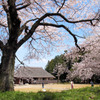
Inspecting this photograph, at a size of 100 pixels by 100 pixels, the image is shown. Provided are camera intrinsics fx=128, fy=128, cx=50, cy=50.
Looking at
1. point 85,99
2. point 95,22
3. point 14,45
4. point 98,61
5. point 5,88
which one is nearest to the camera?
point 85,99

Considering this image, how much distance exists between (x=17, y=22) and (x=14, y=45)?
43.0 inches

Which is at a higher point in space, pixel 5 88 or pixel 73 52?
pixel 73 52

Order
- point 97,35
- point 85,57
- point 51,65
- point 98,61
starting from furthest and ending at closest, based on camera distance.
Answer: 1. point 51,65
2. point 85,57
3. point 98,61
4. point 97,35

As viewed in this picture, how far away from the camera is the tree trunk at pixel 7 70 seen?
18.3 feet

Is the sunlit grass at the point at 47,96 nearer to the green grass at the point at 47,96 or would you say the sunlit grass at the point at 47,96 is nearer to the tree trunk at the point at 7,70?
the green grass at the point at 47,96

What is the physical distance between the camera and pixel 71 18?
27.3ft

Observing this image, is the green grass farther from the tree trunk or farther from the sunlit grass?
the tree trunk

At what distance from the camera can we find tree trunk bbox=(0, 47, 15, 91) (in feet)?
18.3

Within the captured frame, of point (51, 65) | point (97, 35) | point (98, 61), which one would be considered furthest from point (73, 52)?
point (51, 65)

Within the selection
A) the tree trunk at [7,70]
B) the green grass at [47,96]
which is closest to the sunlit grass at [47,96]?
the green grass at [47,96]

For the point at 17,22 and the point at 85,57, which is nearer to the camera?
the point at 17,22

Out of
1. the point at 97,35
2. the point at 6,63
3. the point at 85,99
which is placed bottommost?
the point at 85,99

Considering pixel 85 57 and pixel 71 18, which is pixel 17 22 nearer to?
pixel 71 18

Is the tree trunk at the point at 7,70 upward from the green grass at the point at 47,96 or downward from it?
upward
